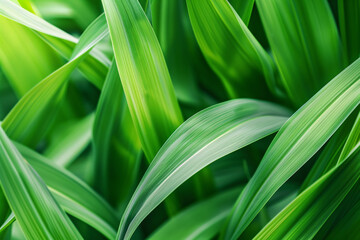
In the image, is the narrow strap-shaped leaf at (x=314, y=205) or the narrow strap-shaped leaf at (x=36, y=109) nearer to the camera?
the narrow strap-shaped leaf at (x=314, y=205)

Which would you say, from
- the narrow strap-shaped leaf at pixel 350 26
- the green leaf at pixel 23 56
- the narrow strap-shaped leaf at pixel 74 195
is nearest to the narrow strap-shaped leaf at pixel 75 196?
the narrow strap-shaped leaf at pixel 74 195

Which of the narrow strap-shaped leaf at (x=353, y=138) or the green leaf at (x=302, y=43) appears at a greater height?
the green leaf at (x=302, y=43)

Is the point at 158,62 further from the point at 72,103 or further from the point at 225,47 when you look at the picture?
the point at 72,103

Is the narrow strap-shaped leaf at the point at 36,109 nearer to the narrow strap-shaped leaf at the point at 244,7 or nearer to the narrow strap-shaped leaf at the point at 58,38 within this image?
the narrow strap-shaped leaf at the point at 58,38

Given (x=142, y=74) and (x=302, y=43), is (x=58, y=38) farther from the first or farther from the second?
(x=302, y=43)

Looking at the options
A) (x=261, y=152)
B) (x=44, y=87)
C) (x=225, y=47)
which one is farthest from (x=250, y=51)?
(x=44, y=87)

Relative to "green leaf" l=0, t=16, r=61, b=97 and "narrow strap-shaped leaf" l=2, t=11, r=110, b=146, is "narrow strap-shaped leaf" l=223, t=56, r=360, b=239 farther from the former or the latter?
"green leaf" l=0, t=16, r=61, b=97
